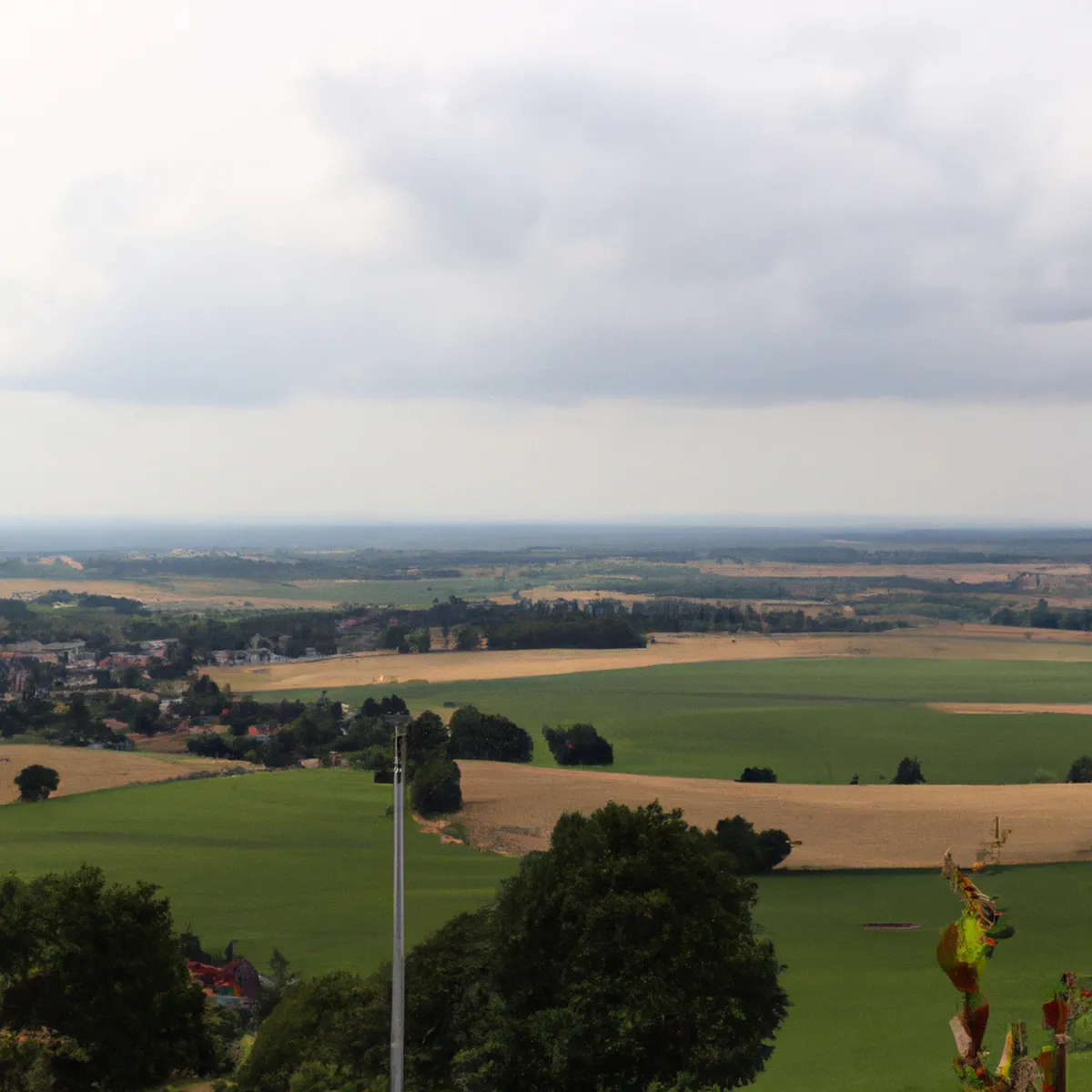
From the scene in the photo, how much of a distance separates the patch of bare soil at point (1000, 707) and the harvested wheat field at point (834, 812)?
22.5m

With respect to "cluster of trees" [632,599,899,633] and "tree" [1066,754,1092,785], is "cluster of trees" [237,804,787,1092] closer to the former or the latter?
"tree" [1066,754,1092,785]

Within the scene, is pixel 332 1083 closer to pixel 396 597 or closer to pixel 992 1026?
pixel 992 1026

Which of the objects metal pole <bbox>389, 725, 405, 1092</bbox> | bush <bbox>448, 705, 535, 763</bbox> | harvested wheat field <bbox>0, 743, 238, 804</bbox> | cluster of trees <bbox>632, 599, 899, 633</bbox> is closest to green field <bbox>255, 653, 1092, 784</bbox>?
bush <bbox>448, 705, 535, 763</bbox>

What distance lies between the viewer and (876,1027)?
77.0 feet

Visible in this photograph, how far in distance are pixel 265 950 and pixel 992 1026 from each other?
16.8 metres

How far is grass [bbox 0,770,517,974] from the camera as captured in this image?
105 ft

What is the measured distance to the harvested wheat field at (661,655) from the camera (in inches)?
3620

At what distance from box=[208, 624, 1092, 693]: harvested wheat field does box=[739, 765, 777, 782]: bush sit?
3574cm

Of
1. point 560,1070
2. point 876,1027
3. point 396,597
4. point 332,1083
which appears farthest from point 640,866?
point 396,597

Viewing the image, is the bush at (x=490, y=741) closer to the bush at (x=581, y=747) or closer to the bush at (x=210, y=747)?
the bush at (x=581, y=747)

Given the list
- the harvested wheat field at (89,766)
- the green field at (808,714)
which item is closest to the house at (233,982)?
the harvested wheat field at (89,766)

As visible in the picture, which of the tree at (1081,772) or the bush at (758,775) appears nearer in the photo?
the tree at (1081,772)

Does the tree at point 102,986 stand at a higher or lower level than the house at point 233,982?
higher

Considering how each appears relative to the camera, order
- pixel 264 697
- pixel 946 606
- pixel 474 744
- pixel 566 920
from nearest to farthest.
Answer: pixel 566 920
pixel 474 744
pixel 264 697
pixel 946 606
